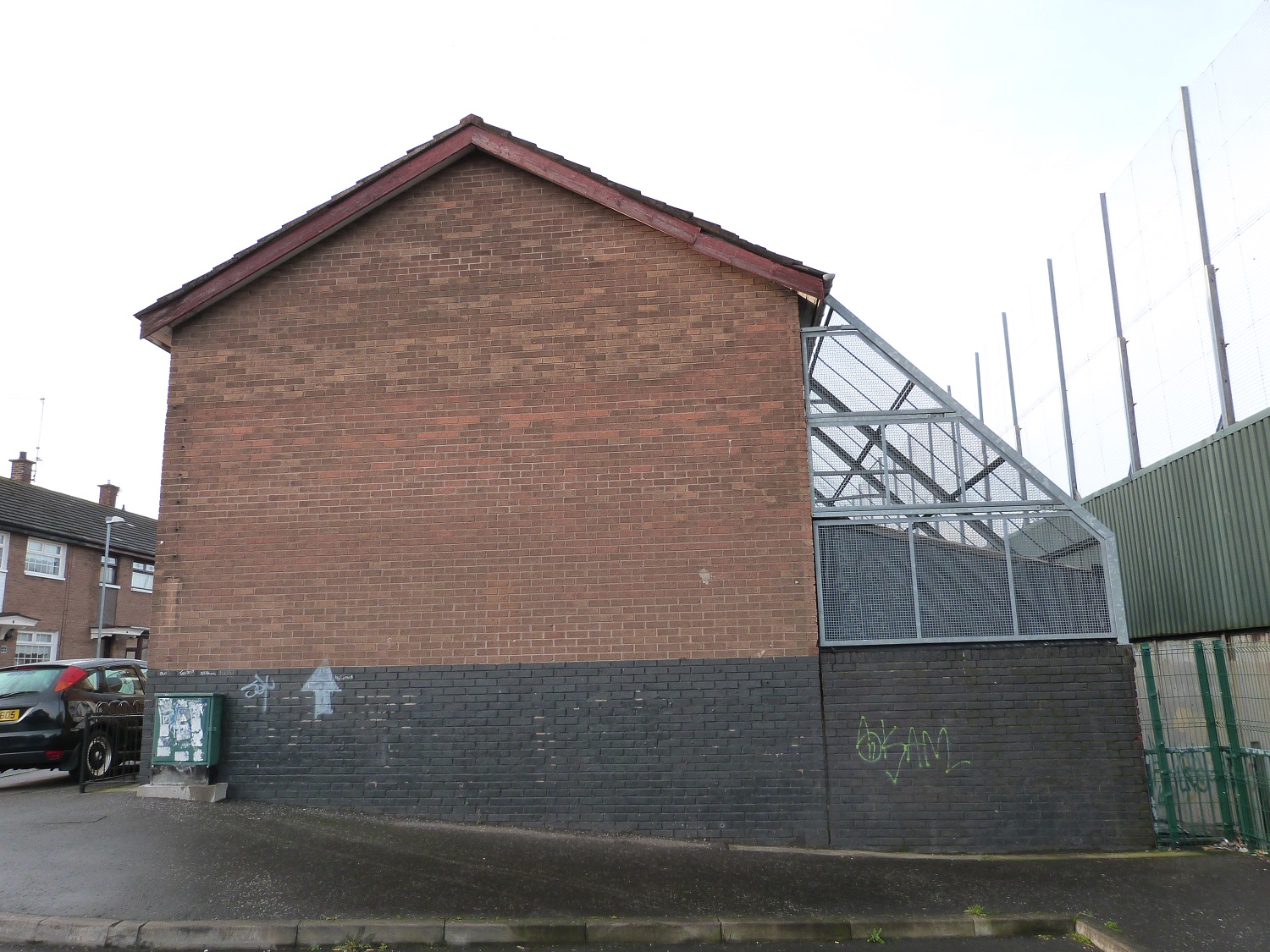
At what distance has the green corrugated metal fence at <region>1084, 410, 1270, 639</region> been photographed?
10.4m

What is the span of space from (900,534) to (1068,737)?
95.2 inches

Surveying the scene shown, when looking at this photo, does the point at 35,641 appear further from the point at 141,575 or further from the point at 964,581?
the point at 964,581

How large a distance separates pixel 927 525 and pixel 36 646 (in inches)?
1076

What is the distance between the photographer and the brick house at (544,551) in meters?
8.84

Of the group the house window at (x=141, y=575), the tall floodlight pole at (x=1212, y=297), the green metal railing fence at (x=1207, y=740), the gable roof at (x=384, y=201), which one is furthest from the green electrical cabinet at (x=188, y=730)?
the house window at (x=141, y=575)

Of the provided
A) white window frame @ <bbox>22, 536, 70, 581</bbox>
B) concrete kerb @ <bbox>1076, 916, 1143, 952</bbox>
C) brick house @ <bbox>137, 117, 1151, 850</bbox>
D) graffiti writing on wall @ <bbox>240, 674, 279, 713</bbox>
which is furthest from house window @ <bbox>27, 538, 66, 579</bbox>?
concrete kerb @ <bbox>1076, 916, 1143, 952</bbox>

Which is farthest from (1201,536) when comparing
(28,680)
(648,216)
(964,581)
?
(28,680)

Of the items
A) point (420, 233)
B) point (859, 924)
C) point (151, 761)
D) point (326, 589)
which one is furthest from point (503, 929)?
point (420, 233)

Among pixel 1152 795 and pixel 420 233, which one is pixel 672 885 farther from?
pixel 420 233

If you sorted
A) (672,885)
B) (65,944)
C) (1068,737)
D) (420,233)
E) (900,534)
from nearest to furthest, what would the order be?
(65,944), (672,885), (1068,737), (900,534), (420,233)

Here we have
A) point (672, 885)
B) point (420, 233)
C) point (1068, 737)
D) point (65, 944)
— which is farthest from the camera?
point (420, 233)

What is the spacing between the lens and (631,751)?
8.99 m

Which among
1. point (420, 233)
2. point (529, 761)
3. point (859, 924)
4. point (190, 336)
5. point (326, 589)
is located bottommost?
point (859, 924)

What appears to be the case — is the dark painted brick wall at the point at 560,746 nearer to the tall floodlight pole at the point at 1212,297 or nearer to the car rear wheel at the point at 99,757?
the car rear wheel at the point at 99,757
